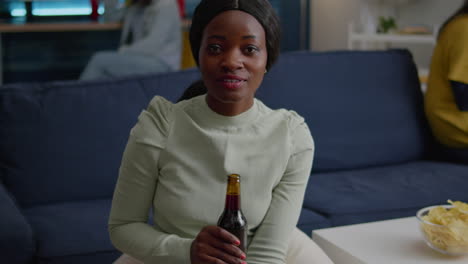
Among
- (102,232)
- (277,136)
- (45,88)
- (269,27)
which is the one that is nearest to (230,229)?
(277,136)

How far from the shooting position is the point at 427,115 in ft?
7.98

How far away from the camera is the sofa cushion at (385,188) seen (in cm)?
189

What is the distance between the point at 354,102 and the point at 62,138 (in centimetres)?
114

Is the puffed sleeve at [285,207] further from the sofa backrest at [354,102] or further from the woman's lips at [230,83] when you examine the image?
the sofa backrest at [354,102]

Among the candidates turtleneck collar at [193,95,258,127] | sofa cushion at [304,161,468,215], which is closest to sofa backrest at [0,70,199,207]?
sofa cushion at [304,161,468,215]

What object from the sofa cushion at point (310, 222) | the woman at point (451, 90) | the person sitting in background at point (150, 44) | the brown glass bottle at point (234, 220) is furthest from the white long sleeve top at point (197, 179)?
the person sitting in background at point (150, 44)

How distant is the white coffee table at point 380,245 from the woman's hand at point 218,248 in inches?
18.1

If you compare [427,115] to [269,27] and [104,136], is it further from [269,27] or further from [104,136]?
[269,27]

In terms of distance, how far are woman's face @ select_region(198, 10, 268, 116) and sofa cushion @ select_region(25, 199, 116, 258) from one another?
74 centimetres

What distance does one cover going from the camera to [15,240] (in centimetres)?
151

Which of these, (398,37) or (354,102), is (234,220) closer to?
(354,102)

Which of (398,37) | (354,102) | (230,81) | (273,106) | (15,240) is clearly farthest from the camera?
(398,37)

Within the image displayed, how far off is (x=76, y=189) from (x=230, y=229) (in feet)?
3.70

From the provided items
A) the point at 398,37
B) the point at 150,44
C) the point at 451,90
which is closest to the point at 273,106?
the point at 451,90
